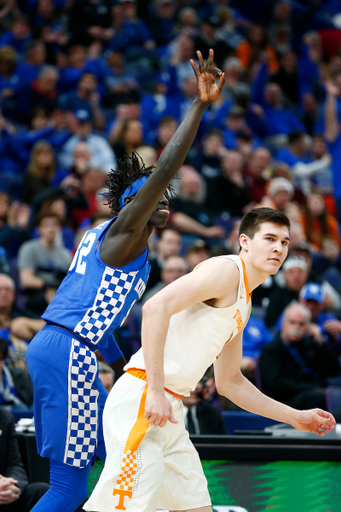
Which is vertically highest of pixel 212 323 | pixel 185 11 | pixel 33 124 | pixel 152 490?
pixel 185 11

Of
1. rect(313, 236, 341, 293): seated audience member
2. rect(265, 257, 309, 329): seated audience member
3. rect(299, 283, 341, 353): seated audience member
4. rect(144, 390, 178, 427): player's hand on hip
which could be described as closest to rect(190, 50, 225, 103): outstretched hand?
rect(144, 390, 178, 427): player's hand on hip

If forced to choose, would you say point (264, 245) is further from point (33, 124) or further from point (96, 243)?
point (33, 124)

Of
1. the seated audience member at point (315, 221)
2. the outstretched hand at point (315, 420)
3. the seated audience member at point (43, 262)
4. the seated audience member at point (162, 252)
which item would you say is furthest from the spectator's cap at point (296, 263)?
the outstretched hand at point (315, 420)

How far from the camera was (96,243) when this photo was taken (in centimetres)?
339

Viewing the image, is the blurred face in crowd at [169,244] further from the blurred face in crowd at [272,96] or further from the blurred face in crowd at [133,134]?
the blurred face in crowd at [272,96]

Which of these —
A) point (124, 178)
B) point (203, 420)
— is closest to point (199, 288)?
point (124, 178)

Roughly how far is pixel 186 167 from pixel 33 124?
7.35ft

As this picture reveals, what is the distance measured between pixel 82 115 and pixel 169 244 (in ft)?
10.4

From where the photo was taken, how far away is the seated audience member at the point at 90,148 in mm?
9078

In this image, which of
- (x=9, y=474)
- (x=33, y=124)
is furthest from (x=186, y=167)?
(x=9, y=474)

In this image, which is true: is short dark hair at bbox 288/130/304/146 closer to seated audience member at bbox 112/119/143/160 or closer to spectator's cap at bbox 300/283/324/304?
seated audience member at bbox 112/119/143/160

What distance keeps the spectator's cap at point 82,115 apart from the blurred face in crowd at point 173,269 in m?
3.18

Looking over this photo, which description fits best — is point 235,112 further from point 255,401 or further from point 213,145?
point 255,401

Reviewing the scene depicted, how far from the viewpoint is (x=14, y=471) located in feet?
13.4
